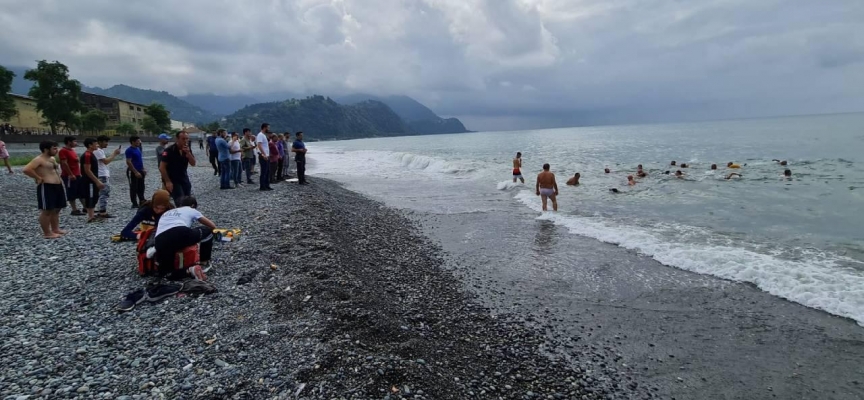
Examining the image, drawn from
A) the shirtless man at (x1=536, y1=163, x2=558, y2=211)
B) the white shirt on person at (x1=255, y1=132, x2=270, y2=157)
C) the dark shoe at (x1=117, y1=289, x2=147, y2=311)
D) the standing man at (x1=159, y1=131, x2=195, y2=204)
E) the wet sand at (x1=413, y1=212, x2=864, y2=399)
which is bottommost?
→ the wet sand at (x1=413, y1=212, x2=864, y2=399)

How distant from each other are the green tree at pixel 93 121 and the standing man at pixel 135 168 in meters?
64.8

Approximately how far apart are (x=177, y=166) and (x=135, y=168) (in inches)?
108

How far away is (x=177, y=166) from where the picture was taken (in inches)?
368

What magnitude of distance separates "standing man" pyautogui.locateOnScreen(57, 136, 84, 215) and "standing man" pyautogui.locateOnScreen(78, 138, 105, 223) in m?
0.14

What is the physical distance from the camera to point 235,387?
3.88 meters

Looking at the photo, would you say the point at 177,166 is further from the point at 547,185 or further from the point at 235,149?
the point at 547,185

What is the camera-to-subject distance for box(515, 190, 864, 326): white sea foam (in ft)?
22.2

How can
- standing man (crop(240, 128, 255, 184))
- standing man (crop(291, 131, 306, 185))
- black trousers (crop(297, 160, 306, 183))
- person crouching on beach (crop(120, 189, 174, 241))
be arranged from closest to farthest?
person crouching on beach (crop(120, 189, 174, 241))
standing man (crop(291, 131, 306, 185))
black trousers (crop(297, 160, 306, 183))
standing man (crop(240, 128, 255, 184))

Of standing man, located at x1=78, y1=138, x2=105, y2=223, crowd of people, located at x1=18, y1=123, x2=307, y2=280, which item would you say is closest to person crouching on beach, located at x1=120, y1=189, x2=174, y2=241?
crowd of people, located at x1=18, y1=123, x2=307, y2=280

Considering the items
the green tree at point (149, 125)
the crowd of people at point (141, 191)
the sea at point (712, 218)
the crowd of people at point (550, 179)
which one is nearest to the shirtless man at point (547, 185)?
the crowd of people at point (550, 179)

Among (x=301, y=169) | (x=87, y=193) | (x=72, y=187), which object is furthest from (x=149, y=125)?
(x=87, y=193)

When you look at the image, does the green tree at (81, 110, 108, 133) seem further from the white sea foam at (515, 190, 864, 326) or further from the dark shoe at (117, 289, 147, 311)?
the white sea foam at (515, 190, 864, 326)

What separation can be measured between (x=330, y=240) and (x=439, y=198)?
991 centimetres

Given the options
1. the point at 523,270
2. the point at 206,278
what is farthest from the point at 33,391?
the point at 523,270
